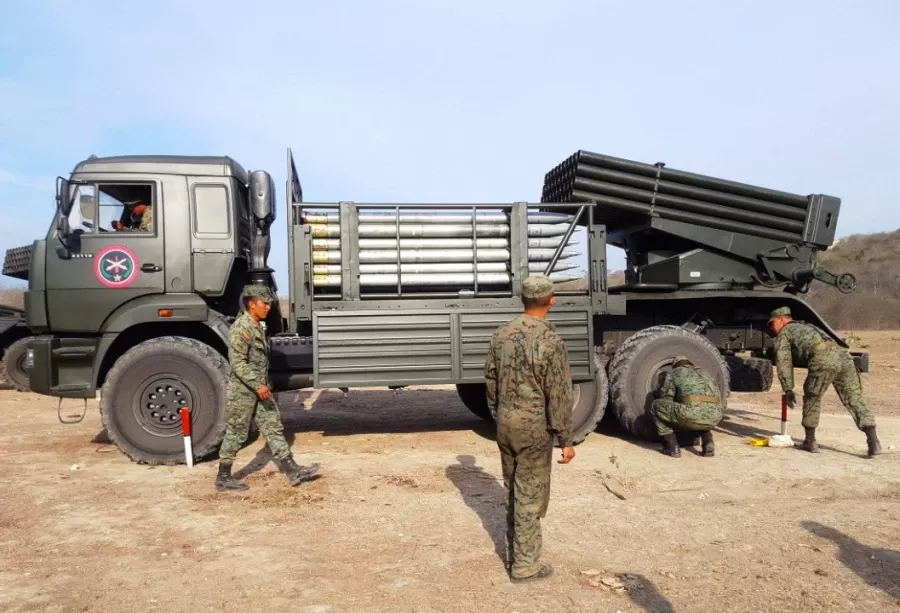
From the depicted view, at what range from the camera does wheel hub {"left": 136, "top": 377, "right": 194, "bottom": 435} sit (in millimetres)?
6023

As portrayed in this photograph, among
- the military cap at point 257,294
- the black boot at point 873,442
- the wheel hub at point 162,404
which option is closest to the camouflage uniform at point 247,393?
the military cap at point 257,294

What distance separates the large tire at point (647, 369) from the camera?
6930mm

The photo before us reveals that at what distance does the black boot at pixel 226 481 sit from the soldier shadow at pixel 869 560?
4207mm

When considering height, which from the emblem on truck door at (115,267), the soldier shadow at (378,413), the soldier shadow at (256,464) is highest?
the emblem on truck door at (115,267)

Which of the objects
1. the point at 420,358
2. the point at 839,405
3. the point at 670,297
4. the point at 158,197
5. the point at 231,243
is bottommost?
the point at 839,405

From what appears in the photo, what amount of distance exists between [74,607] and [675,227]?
640 cm

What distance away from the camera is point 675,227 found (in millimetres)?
7199

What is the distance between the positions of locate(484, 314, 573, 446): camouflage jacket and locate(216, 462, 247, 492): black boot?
2751 mm

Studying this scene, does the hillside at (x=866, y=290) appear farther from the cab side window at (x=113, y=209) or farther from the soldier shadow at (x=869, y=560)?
the cab side window at (x=113, y=209)

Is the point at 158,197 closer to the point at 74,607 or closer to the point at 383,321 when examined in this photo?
the point at 383,321

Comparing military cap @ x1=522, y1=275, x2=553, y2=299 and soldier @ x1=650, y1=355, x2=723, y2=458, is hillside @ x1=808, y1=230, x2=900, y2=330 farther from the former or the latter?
military cap @ x1=522, y1=275, x2=553, y2=299

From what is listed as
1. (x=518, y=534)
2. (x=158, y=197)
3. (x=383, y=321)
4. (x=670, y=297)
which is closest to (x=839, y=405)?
(x=670, y=297)

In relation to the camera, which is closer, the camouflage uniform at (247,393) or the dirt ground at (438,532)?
the dirt ground at (438,532)

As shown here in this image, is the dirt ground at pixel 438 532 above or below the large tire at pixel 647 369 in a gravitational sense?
below
